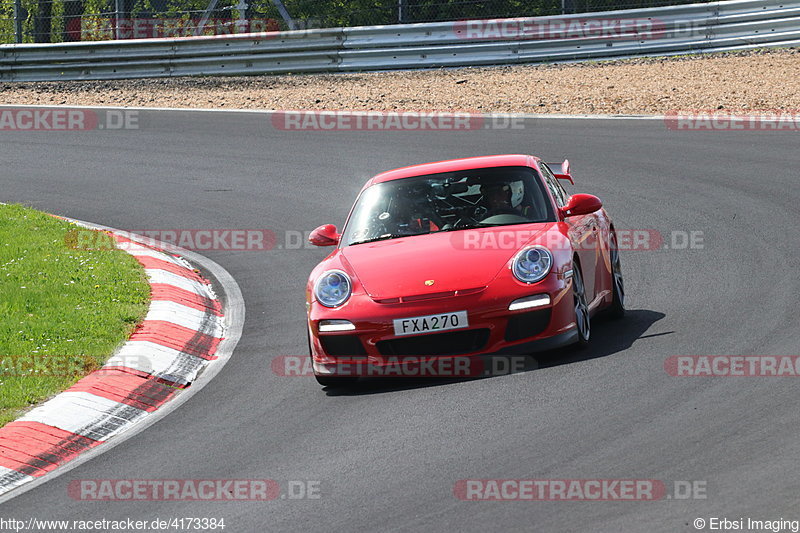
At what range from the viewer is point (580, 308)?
302 inches

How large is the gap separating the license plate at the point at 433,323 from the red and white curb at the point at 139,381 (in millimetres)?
1588

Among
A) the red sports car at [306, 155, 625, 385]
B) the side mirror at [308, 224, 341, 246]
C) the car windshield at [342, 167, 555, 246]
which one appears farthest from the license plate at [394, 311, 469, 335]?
the side mirror at [308, 224, 341, 246]

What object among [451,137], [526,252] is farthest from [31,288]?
[451,137]

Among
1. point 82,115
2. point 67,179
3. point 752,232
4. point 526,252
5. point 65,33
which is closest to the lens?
point 526,252

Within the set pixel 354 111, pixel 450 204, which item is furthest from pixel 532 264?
pixel 354 111

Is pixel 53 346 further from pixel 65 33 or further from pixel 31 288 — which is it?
pixel 65 33

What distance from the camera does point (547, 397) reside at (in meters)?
6.69

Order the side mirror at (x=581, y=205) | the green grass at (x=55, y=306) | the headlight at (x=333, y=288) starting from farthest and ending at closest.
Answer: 1. the side mirror at (x=581, y=205)
2. the green grass at (x=55, y=306)
3. the headlight at (x=333, y=288)

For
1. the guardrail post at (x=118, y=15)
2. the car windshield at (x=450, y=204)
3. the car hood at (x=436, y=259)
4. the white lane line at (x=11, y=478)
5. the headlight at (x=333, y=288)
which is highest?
the guardrail post at (x=118, y=15)

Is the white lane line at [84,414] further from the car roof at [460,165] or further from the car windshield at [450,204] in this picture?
the car roof at [460,165]

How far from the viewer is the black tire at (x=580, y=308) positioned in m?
7.57

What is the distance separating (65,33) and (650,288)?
785 inches

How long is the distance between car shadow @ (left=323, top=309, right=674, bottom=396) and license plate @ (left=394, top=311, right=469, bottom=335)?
1.09ft

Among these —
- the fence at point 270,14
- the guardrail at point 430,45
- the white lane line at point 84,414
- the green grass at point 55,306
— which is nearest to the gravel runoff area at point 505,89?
the guardrail at point 430,45
